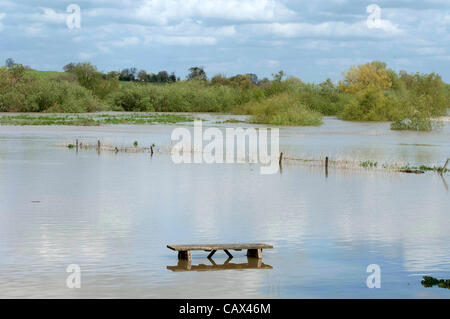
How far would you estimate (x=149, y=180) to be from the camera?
2944 cm

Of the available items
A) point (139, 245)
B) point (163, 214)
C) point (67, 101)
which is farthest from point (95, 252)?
point (67, 101)

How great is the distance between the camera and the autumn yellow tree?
138 meters

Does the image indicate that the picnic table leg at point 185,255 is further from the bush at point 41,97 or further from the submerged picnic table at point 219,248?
the bush at point 41,97

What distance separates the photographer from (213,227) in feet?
61.9

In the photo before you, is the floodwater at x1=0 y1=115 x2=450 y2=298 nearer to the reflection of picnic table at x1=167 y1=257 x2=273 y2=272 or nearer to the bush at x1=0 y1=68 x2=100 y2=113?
the reflection of picnic table at x1=167 y1=257 x2=273 y2=272

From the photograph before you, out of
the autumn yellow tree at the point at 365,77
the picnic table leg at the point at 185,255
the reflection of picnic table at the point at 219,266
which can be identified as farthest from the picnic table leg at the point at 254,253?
the autumn yellow tree at the point at 365,77

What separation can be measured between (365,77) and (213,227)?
125217 mm

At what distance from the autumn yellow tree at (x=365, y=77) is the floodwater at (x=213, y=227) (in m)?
104

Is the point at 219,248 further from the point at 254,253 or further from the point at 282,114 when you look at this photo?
the point at 282,114

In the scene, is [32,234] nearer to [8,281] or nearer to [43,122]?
[8,281]

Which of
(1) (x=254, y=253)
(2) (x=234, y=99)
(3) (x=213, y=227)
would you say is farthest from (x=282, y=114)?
(1) (x=254, y=253)

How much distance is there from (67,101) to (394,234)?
78.0 metres

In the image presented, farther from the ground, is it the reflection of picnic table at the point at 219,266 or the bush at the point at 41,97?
the bush at the point at 41,97

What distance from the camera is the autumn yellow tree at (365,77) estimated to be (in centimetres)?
13838
